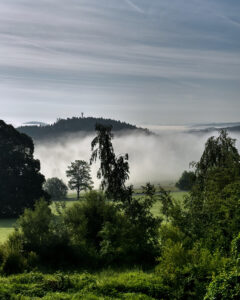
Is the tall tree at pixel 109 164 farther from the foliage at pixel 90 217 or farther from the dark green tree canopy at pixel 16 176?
the dark green tree canopy at pixel 16 176

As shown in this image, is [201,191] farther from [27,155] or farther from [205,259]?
[27,155]

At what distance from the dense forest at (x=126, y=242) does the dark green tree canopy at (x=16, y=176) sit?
74.9 feet

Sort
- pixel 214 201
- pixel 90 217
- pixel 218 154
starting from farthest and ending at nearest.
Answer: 1. pixel 218 154
2. pixel 90 217
3. pixel 214 201

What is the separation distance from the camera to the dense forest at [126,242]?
15711mm

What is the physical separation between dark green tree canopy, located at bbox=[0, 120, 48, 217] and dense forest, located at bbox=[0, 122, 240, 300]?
22826 mm

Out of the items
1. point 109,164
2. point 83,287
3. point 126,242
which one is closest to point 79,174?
point 109,164

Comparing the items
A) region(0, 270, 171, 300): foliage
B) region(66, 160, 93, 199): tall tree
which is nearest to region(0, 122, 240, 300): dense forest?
region(0, 270, 171, 300): foliage

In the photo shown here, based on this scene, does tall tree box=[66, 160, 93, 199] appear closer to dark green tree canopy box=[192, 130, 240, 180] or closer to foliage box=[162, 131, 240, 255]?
foliage box=[162, 131, 240, 255]

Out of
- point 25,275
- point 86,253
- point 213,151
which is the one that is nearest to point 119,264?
point 86,253

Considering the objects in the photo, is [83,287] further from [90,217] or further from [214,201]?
[214,201]

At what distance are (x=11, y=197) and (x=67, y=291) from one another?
32.8 m

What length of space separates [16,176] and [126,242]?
28324 mm

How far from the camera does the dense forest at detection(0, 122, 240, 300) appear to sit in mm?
15711

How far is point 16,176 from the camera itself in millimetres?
47031
